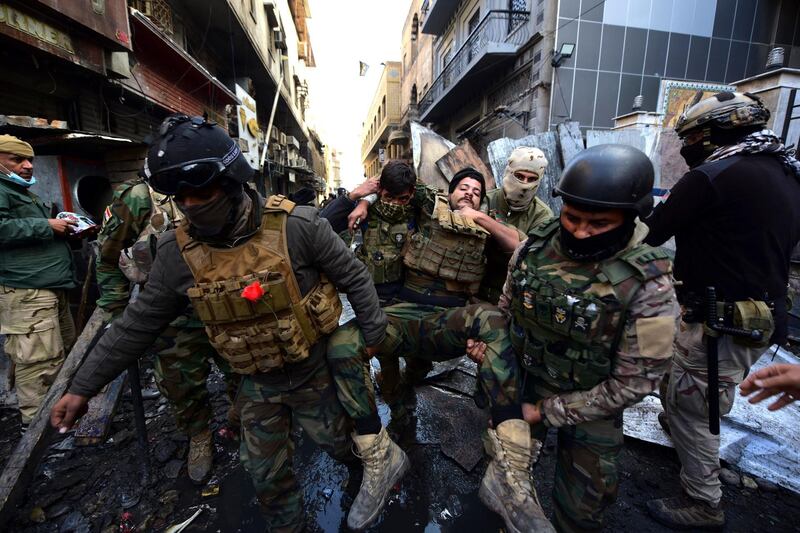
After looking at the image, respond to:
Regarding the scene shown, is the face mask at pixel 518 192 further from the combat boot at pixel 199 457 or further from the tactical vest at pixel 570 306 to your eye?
the combat boot at pixel 199 457

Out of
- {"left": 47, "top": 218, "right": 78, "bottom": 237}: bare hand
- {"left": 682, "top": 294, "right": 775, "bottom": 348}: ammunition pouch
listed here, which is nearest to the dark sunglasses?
{"left": 47, "top": 218, "right": 78, "bottom": 237}: bare hand

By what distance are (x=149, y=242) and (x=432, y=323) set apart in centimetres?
199

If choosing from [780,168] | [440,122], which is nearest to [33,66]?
[780,168]

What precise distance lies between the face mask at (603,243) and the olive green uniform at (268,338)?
3.51ft

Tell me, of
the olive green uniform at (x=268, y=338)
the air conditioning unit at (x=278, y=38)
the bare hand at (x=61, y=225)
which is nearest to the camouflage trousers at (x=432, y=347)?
the olive green uniform at (x=268, y=338)

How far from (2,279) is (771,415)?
651 cm

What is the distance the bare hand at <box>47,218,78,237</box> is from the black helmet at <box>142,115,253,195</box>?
234cm

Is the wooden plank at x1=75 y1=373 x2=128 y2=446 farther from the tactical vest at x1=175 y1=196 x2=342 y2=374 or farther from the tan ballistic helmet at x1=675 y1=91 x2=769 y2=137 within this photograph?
the tan ballistic helmet at x1=675 y1=91 x2=769 y2=137

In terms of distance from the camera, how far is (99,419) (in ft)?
9.46

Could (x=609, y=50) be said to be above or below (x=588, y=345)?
above

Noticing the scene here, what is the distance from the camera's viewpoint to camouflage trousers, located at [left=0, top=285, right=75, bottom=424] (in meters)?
2.90

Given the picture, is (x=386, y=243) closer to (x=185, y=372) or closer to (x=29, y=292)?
(x=185, y=372)

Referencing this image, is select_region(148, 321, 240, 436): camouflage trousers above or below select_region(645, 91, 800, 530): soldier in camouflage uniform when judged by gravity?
below

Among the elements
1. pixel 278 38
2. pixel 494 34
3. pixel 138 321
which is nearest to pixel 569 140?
pixel 138 321
